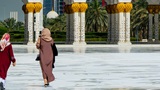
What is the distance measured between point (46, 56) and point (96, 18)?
5234cm

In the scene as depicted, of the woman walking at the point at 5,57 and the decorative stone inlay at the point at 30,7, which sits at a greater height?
the decorative stone inlay at the point at 30,7

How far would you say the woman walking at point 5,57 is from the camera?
30.8ft

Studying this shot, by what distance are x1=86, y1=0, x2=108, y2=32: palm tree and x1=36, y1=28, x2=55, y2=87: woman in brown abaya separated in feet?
168

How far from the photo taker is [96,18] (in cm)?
6272

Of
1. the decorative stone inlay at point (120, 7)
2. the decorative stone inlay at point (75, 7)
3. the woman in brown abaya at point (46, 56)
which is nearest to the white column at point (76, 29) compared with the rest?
the decorative stone inlay at point (75, 7)

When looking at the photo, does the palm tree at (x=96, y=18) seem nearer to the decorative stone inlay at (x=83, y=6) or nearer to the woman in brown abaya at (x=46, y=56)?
the decorative stone inlay at (x=83, y=6)

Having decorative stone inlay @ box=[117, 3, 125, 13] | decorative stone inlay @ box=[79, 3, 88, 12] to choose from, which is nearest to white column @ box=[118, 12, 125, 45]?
decorative stone inlay @ box=[117, 3, 125, 13]

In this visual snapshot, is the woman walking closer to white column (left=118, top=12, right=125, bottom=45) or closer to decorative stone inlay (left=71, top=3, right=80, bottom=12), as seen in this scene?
decorative stone inlay (left=71, top=3, right=80, bottom=12)

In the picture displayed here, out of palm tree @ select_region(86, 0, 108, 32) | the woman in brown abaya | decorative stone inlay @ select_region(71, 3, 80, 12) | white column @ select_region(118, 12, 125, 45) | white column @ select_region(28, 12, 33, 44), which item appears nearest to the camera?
the woman in brown abaya

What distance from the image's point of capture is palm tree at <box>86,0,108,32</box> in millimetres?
62250

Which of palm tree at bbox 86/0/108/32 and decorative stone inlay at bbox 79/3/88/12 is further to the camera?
palm tree at bbox 86/0/108/32

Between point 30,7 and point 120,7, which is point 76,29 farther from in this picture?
point 30,7

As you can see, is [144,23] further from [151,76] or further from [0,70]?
[0,70]

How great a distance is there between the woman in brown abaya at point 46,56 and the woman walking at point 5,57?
3.76 feet
